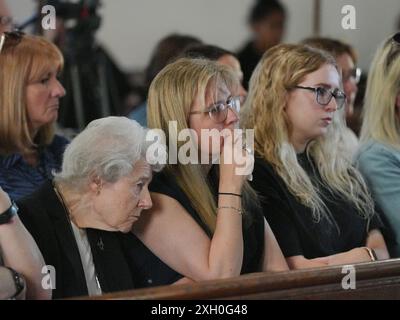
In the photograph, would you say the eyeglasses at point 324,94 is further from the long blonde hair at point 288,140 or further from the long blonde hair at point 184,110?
the long blonde hair at point 184,110

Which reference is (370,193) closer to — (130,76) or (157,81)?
(157,81)

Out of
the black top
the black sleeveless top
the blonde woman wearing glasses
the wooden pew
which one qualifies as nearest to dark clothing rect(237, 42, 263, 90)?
the blonde woman wearing glasses

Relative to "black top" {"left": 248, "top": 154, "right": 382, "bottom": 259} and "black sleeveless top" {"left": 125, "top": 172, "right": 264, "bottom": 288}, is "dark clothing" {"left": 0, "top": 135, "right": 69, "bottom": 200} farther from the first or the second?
"black top" {"left": 248, "top": 154, "right": 382, "bottom": 259}

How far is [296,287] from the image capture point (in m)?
1.78

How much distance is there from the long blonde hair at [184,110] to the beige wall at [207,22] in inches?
72.4

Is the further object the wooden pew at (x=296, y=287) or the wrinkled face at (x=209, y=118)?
the wrinkled face at (x=209, y=118)

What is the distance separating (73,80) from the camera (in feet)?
11.6

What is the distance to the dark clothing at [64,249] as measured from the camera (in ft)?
6.20

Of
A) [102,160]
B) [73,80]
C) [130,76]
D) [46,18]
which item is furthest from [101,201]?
[130,76]

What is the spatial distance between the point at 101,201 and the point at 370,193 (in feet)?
2.94

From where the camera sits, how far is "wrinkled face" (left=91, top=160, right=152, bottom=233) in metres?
1.93

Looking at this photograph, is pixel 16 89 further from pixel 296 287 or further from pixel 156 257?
pixel 296 287

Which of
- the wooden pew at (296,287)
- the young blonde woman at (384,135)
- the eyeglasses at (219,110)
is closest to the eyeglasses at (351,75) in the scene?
the young blonde woman at (384,135)

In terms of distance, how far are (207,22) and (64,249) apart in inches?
104
